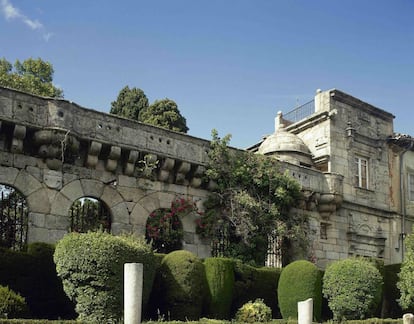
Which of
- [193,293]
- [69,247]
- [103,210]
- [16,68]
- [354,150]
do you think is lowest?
[193,293]

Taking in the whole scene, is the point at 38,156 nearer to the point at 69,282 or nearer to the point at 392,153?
the point at 69,282

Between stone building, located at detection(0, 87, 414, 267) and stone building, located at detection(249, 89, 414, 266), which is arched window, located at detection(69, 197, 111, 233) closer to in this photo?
stone building, located at detection(0, 87, 414, 267)

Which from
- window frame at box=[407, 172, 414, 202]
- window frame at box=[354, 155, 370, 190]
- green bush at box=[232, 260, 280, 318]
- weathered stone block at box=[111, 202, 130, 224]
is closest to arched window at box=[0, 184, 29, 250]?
weathered stone block at box=[111, 202, 130, 224]

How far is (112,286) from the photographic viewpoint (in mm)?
11391

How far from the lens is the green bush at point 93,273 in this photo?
1122 cm

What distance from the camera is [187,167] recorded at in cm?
1758

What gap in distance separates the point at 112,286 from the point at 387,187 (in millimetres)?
16190

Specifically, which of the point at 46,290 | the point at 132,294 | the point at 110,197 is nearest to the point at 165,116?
the point at 110,197

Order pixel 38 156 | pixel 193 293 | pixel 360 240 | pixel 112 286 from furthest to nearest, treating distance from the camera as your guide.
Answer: pixel 360 240, pixel 38 156, pixel 193 293, pixel 112 286

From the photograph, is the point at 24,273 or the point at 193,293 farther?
the point at 193,293

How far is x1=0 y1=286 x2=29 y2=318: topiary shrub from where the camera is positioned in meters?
10.6

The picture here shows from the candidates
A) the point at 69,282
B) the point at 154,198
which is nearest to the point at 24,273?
the point at 69,282

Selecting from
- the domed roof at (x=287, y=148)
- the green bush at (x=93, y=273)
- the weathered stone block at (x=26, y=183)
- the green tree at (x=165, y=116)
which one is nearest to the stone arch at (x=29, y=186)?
the weathered stone block at (x=26, y=183)

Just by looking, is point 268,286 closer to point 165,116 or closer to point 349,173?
point 349,173
